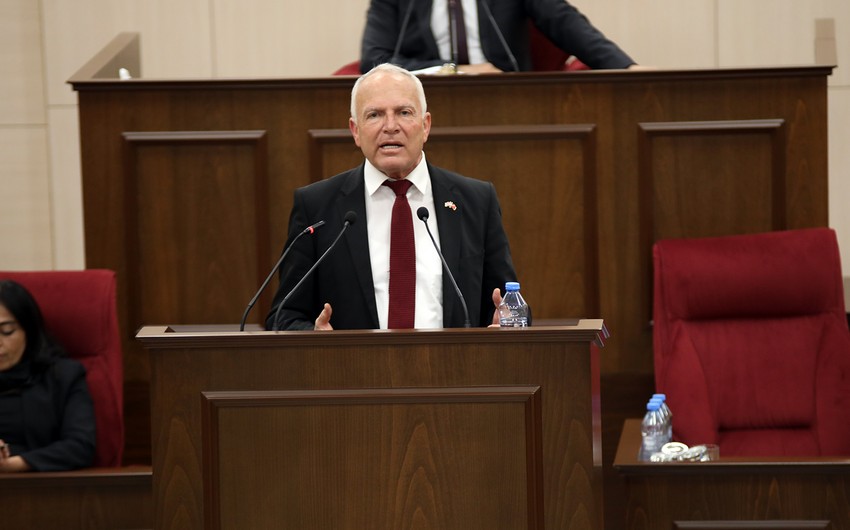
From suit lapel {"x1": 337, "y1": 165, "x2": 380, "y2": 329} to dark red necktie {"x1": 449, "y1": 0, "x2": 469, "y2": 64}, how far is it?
1.59 metres

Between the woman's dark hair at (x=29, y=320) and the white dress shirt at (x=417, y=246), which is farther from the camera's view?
the woman's dark hair at (x=29, y=320)

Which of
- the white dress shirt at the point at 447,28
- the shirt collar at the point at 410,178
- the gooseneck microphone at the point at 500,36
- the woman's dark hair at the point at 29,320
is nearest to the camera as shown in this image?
the shirt collar at the point at 410,178

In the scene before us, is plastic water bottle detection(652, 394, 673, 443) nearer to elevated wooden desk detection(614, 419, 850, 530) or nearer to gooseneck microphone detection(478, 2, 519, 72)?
elevated wooden desk detection(614, 419, 850, 530)

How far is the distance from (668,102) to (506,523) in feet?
6.61

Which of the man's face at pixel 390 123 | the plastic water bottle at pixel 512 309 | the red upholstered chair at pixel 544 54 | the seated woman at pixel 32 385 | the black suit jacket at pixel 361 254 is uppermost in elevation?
the red upholstered chair at pixel 544 54

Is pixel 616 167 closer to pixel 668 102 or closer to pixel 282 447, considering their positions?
pixel 668 102

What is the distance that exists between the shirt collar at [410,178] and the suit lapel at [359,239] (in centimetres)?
2

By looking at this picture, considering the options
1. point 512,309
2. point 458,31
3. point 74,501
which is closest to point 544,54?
point 458,31

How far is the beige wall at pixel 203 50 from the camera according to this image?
202 inches

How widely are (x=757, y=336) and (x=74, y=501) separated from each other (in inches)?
72.4

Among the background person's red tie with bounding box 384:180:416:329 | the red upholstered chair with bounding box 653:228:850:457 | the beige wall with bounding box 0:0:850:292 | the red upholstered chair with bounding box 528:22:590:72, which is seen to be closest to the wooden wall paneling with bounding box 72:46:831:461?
the red upholstered chair with bounding box 653:228:850:457

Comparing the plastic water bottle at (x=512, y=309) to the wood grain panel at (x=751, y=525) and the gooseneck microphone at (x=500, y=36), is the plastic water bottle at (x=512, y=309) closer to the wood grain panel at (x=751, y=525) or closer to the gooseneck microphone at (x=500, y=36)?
the wood grain panel at (x=751, y=525)

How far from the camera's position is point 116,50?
13.8ft

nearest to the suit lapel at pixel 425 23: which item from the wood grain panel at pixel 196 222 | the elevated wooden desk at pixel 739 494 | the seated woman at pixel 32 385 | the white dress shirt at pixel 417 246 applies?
the wood grain panel at pixel 196 222
